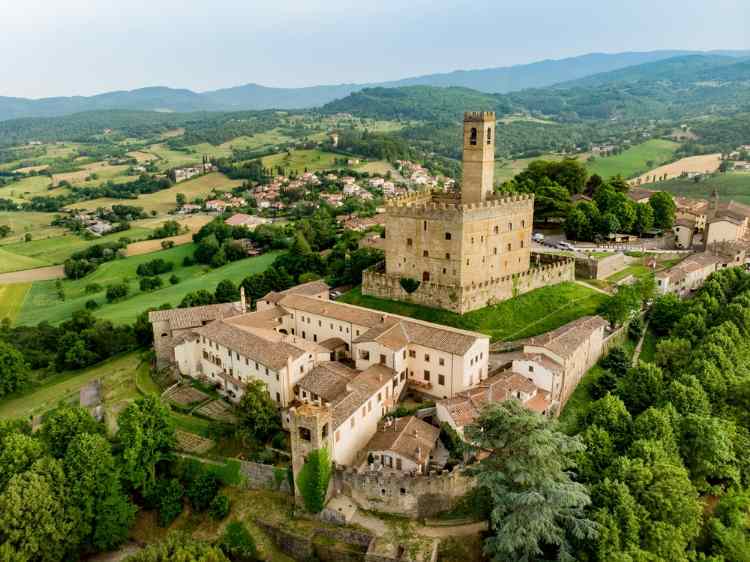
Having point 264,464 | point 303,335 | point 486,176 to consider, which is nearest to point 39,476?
point 264,464

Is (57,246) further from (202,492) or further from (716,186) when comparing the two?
(716,186)

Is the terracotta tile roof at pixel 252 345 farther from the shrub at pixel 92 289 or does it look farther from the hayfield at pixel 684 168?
the hayfield at pixel 684 168

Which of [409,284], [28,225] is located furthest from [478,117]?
[28,225]

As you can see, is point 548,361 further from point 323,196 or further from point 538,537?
point 323,196

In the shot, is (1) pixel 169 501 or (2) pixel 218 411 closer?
(1) pixel 169 501

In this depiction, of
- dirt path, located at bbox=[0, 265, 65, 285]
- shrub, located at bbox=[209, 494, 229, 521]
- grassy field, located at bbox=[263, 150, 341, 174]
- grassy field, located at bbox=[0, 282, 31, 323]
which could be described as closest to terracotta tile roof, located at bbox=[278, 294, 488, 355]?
shrub, located at bbox=[209, 494, 229, 521]
